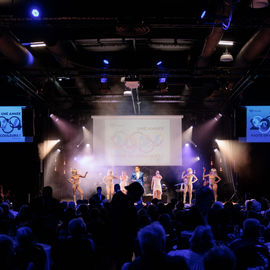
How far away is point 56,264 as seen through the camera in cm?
329

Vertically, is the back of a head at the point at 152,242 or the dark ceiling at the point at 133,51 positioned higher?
the dark ceiling at the point at 133,51

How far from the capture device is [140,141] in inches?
641

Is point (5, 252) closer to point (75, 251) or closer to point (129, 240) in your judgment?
point (75, 251)

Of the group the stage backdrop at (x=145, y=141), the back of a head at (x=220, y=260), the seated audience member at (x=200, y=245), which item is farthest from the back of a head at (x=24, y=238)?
the stage backdrop at (x=145, y=141)

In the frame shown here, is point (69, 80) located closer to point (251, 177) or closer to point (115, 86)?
point (115, 86)

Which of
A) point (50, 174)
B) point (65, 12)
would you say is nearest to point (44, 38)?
point (65, 12)

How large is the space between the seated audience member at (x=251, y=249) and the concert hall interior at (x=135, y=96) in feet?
4.37

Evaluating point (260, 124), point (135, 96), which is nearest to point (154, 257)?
point (260, 124)

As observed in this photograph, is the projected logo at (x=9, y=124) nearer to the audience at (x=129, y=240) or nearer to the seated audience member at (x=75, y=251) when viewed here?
the audience at (x=129, y=240)

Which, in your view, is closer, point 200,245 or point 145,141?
point 200,245

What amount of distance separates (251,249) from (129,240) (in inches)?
55.2

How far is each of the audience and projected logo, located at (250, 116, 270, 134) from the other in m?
6.79

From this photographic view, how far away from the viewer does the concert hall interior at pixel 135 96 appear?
7.03 m

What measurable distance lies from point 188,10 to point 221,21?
0.76 meters
